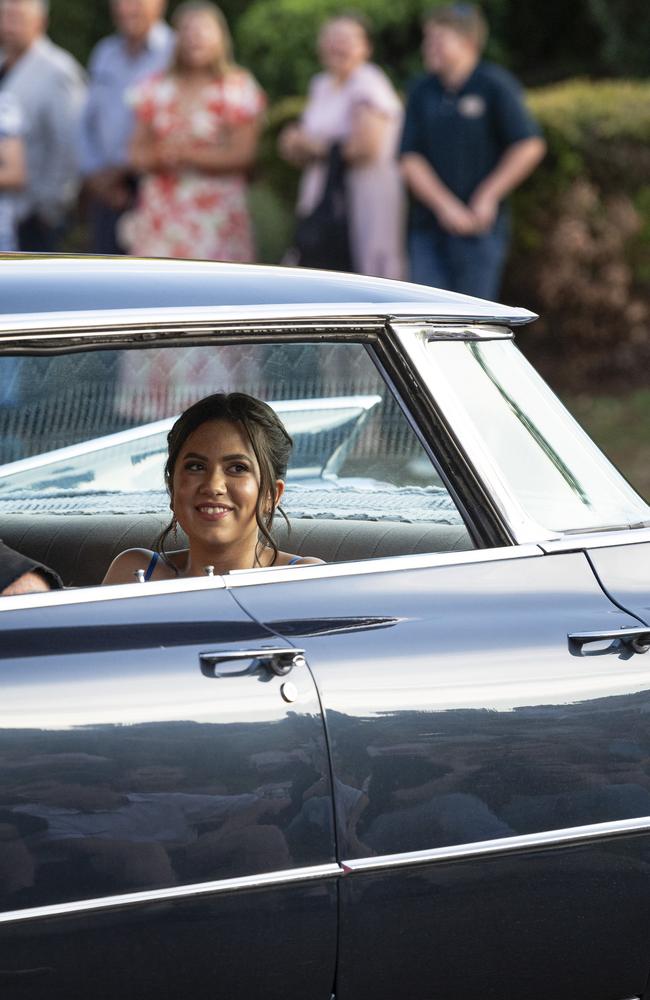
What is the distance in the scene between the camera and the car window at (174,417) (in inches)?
117

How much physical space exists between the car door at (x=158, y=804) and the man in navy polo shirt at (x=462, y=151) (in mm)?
6262

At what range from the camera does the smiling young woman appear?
315cm

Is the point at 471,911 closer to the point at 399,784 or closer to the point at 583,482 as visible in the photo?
the point at 399,784

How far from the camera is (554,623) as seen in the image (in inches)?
112

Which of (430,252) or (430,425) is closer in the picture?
(430,425)

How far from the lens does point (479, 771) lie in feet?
8.87

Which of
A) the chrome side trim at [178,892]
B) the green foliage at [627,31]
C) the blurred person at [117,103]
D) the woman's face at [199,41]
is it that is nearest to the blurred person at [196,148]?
the woman's face at [199,41]

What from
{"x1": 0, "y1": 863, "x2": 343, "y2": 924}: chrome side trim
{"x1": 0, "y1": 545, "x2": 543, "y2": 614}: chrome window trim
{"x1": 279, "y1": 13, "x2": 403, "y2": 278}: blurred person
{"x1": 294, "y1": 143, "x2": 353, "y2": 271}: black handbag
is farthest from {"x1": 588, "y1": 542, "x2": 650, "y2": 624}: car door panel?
{"x1": 294, "y1": 143, "x2": 353, "y2": 271}: black handbag

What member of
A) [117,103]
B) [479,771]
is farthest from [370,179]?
[479,771]

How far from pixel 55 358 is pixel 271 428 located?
0.49m

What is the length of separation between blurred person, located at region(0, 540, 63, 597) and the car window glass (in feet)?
1.03

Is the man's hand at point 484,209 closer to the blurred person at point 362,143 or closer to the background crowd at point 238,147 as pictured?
the background crowd at point 238,147

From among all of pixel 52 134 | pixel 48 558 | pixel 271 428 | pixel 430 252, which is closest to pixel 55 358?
pixel 271 428

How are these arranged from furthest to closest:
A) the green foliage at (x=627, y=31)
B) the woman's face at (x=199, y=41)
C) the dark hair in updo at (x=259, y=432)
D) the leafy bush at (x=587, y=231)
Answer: the green foliage at (x=627, y=31), the leafy bush at (x=587, y=231), the woman's face at (x=199, y=41), the dark hair in updo at (x=259, y=432)
